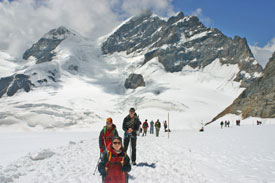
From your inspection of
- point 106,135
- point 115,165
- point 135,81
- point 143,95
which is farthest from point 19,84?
point 115,165

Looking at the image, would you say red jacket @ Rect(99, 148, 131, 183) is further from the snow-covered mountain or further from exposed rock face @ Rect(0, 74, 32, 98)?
exposed rock face @ Rect(0, 74, 32, 98)

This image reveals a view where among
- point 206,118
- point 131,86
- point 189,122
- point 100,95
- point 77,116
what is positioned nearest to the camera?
point 189,122

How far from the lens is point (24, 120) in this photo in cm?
10625

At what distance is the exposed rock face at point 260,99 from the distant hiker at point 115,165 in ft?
215

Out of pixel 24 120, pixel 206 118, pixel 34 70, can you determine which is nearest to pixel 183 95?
pixel 206 118

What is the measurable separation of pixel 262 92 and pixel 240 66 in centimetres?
11577

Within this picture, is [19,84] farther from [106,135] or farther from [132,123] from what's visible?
[106,135]

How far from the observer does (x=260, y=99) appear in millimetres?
65750

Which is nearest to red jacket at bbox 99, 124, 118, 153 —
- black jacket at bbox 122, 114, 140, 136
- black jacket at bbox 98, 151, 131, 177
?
black jacket at bbox 122, 114, 140, 136

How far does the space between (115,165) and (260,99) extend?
7202 cm

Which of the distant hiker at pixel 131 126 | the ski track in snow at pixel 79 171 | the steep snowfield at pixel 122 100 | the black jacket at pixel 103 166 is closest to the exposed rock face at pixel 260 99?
the steep snowfield at pixel 122 100

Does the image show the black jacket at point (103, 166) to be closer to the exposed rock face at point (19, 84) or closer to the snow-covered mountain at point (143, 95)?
the snow-covered mountain at point (143, 95)

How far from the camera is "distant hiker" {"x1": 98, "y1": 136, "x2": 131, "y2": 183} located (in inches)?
170

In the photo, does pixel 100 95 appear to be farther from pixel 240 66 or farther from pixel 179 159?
pixel 179 159
